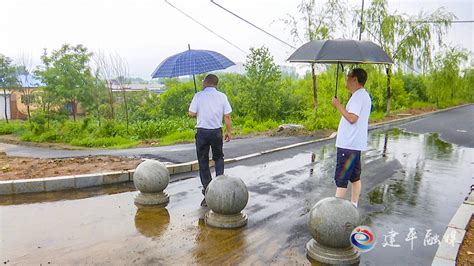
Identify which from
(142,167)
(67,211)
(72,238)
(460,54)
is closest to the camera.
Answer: (72,238)

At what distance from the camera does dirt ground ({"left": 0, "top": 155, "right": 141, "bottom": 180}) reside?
23.3 feet

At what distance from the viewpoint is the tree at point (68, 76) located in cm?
2667

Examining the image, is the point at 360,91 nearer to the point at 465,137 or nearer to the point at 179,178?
the point at 179,178

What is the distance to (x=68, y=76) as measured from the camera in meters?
27.1

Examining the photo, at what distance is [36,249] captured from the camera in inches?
167

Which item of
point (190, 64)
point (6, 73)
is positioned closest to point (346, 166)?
point (190, 64)

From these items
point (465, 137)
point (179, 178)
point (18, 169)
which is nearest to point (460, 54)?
point (465, 137)

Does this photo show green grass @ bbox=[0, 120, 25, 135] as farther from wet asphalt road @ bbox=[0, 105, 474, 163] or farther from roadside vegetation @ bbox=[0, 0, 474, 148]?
wet asphalt road @ bbox=[0, 105, 474, 163]

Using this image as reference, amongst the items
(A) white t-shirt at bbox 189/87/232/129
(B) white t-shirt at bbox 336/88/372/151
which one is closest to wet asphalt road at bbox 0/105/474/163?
(A) white t-shirt at bbox 189/87/232/129

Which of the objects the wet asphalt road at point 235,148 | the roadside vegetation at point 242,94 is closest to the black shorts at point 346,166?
the wet asphalt road at point 235,148

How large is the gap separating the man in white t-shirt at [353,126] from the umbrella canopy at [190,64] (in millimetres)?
2198

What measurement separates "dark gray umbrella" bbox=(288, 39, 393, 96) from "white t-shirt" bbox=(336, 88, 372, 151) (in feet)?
1.64

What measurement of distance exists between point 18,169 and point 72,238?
3.80 meters

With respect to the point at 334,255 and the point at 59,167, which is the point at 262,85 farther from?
the point at 334,255
